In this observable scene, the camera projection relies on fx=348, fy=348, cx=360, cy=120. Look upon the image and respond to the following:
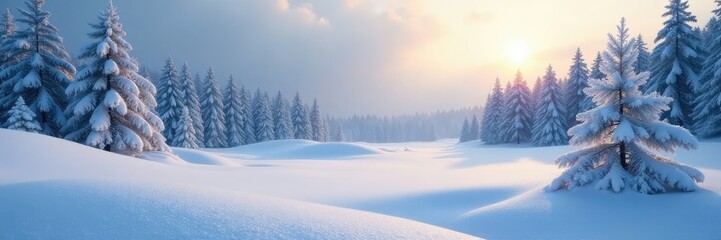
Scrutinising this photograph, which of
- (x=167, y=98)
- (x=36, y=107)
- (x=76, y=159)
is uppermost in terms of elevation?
(x=167, y=98)

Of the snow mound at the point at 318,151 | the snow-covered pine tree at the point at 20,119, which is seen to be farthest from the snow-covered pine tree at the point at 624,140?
the snow mound at the point at 318,151

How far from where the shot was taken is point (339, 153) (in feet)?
112

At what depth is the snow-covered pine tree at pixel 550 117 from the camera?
40.0m

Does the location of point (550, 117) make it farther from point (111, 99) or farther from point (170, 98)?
point (170, 98)

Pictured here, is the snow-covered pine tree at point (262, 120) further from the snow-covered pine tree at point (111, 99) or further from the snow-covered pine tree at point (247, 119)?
the snow-covered pine tree at point (111, 99)

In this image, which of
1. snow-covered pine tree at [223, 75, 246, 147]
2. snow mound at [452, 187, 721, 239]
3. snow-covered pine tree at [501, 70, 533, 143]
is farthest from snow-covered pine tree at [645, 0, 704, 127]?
snow-covered pine tree at [223, 75, 246, 147]

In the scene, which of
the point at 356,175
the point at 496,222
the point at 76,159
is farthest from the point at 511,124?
the point at 76,159

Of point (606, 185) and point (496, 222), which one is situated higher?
point (606, 185)

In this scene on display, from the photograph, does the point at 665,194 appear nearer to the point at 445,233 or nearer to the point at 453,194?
the point at 453,194

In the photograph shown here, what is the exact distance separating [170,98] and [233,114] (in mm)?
11930

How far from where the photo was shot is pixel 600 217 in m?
7.47

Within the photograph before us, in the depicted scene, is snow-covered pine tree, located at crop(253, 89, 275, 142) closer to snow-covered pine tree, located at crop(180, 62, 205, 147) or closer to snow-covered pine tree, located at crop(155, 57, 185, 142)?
snow-covered pine tree, located at crop(180, 62, 205, 147)

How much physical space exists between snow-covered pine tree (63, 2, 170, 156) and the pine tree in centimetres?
2431

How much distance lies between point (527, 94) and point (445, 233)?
49.0 metres
